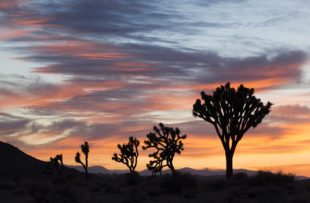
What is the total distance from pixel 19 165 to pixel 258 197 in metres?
65.5

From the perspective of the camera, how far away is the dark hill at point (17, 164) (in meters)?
77.3

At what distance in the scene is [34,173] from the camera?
3086 inches

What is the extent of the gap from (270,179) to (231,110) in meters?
10.3

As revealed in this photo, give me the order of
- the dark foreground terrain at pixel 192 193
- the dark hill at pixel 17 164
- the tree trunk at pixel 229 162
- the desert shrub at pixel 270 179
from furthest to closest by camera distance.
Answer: the dark hill at pixel 17 164
the tree trunk at pixel 229 162
the desert shrub at pixel 270 179
the dark foreground terrain at pixel 192 193

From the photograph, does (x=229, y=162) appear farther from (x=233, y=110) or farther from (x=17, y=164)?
(x=17, y=164)

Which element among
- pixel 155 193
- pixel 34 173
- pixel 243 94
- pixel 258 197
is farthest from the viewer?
pixel 34 173

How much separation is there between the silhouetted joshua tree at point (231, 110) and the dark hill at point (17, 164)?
1672 inches

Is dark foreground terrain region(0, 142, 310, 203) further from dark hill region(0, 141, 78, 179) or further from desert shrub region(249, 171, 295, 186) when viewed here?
dark hill region(0, 141, 78, 179)

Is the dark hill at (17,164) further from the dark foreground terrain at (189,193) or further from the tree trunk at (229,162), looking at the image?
the dark foreground terrain at (189,193)

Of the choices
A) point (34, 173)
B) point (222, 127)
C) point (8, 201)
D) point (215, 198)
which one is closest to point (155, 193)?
point (215, 198)

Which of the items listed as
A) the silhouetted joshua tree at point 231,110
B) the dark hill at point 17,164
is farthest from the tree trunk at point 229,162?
the dark hill at point 17,164

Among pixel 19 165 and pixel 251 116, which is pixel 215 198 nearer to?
pixel 251 116

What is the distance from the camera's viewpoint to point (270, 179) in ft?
88.4

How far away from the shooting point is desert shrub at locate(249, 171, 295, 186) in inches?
1047
